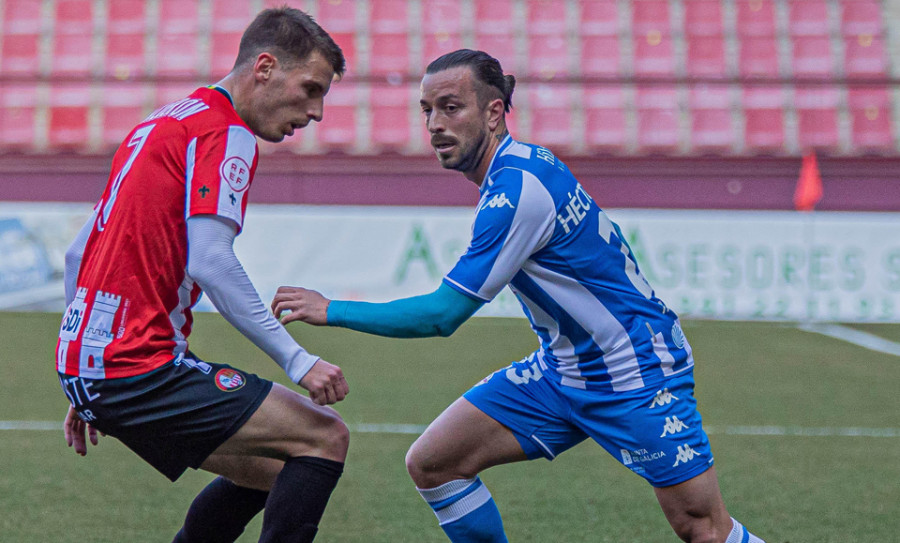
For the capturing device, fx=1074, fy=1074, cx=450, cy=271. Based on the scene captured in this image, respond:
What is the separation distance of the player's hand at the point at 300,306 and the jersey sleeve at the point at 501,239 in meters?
0.34

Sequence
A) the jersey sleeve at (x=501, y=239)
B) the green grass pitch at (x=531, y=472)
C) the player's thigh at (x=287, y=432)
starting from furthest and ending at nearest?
the green grass pitch at (x=531, y=472) < the jersey sleeve at (x=501, y=239) < the player's thigh at (x=287, y=432)

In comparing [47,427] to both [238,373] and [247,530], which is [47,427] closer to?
[247,530]

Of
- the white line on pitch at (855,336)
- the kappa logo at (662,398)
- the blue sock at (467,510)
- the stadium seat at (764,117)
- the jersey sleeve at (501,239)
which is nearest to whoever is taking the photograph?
the jersey sleeve at (501,239)

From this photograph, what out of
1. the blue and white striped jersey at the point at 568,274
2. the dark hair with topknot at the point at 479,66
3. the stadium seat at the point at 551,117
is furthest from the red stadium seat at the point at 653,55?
the blue and white striped jersey at the point at 568,274

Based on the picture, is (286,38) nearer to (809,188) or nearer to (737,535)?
(737,535)

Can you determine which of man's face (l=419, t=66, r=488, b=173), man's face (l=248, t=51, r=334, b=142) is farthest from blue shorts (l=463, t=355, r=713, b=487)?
man's face (l=248, t=51, r=334, b=142)

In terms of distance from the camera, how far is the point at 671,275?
1098cm

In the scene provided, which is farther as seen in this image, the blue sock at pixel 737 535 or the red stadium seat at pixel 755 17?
the red stadium seat at pixel 755 17

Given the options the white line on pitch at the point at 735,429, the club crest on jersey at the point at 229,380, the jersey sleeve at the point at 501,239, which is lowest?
the white line on pitch at the point at 735,429

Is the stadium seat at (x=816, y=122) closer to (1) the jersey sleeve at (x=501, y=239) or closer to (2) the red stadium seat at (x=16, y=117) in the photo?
(2) the red stadium seat at (x=16, y=117)

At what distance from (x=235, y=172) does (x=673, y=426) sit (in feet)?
4.44

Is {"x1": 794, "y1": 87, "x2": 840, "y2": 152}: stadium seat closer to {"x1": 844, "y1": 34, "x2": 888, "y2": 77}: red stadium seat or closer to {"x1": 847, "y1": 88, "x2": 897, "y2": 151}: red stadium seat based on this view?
{"x1": 847, "y1": 88, "x2": 897, "y2": 151}: red stadium seat

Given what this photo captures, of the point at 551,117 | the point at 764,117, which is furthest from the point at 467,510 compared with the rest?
the point at 764,117

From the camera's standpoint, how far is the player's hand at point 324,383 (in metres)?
2.62
